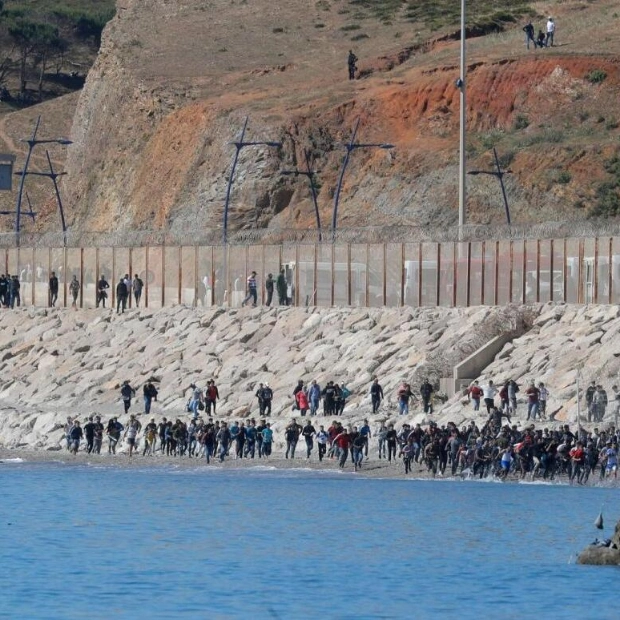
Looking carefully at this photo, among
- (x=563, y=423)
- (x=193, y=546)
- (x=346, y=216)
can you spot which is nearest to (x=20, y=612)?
(x=193, y=546)

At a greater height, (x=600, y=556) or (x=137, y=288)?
(x=137, y=288)

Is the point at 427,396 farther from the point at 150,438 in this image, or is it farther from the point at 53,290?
the point at 53,290

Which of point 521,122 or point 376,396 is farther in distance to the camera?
point 521,122

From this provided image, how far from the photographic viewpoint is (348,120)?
100438 millimetres

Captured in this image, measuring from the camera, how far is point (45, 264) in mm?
84188

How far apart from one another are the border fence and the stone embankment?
1137 mm

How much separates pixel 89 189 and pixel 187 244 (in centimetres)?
3963

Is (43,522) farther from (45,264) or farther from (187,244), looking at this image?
(45,264)

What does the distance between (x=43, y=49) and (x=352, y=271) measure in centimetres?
10549

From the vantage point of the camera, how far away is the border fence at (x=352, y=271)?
208 feet

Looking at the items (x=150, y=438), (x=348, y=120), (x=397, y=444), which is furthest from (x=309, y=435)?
(x=348, y=120)

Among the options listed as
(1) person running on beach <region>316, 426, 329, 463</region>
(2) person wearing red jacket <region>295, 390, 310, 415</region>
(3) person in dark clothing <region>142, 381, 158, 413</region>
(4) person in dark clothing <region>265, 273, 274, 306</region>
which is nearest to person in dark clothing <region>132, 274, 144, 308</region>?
(4) person in dark clothing <region>265, 273, 274, 306</region>

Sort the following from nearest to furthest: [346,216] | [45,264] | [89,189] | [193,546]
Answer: [193,546] → [45,264] → [346,216] → [89,189]

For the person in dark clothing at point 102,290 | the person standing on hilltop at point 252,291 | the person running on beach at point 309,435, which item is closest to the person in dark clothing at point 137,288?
the person in dark clothing at point 102,290
